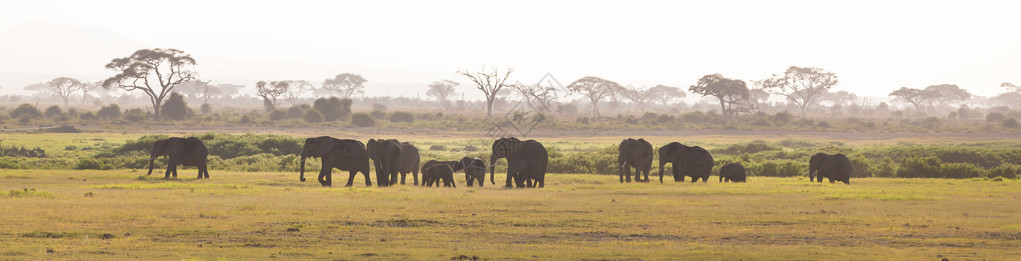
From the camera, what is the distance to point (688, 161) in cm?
3406

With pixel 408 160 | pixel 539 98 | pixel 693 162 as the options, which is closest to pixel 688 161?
pixel 693 162

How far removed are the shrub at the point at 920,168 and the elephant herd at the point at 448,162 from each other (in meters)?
7.54

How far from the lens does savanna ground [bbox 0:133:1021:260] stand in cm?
1494

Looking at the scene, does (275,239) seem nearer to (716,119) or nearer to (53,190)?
(53,190)

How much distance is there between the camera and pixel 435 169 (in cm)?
3122

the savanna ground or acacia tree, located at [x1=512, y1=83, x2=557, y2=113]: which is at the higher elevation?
acacia tree, located at [x1=512, y1=83, x2=557, y2=113]

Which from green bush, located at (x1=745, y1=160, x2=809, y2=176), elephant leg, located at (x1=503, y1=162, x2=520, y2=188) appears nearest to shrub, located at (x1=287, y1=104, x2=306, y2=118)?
green bush, located at (x1=745, y1=160, x2=809, y2=176)

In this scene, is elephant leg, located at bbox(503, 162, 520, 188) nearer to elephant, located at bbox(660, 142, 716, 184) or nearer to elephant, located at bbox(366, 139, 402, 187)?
elephant, located at bbox(366, 139, 402, 187)

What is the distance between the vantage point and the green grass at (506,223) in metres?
14.9

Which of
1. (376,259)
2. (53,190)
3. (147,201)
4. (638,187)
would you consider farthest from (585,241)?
(53,190)

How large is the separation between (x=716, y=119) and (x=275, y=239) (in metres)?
113

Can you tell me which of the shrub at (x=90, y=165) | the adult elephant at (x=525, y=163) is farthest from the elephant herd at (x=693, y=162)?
the shrub at (x=90, y=165)

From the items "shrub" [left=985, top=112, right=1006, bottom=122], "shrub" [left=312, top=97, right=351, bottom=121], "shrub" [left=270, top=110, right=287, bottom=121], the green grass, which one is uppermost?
"shrub" [left=985, top=112, right=1006, bottom=122]

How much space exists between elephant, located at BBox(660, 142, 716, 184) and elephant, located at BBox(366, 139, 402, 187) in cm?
904
